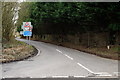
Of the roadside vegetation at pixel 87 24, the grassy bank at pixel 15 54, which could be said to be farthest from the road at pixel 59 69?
the roadside vegetation at pixel 87 24

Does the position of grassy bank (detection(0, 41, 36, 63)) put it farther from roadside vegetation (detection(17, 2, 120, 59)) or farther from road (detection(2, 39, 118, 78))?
roadside vegetation (detection(17, 2, 120, 59))

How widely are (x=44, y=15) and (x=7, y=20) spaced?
7.31 m

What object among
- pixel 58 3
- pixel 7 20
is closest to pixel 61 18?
pixel 58 3

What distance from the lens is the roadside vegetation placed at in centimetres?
1647

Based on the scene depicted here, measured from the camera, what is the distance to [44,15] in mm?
28719

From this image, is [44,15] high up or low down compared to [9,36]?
up

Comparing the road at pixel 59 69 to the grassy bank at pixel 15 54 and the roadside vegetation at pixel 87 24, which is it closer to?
the grassy bank at pixel 15 54

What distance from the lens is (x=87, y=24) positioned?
21344 mm

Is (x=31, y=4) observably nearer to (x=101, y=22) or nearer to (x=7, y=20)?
(x=7, y=20)

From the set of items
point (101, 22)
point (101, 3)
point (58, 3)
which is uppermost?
point (58, 3)

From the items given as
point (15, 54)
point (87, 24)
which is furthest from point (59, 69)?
point (87, 24)

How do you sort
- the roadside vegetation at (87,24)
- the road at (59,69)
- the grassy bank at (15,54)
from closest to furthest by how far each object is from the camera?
the road at (59,69)
the grassy bank at (15,54)
the roadside vegetation at (87,24)

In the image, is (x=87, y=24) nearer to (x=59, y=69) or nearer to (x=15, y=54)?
(x=15, y=54)

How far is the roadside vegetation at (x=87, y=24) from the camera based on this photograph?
16469 mm
